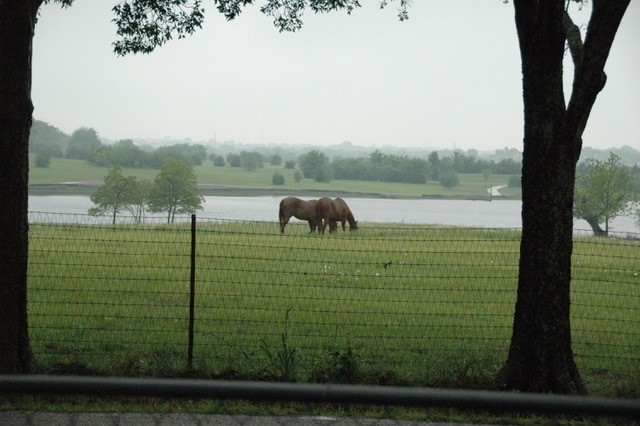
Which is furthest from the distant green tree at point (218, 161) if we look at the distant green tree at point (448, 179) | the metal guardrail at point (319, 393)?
the metal guardrail at point (319, 393)

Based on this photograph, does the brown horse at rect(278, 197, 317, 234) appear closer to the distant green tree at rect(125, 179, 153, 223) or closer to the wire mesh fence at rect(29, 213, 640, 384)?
the distant green tree at rect(125, 179, 153, 223)

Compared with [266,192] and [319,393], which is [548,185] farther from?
[266,192]

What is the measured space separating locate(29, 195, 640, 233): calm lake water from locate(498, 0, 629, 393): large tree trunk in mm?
26392

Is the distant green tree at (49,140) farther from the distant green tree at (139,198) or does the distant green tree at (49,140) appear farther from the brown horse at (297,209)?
the brown horse at (297,209)

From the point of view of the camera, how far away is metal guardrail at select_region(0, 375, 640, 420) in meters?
2.83

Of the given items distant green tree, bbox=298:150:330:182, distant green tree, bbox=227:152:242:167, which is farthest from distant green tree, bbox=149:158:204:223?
distant green tree, bbox=227:152:242:167

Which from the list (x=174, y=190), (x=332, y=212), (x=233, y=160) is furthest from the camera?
(x=233, y=160)

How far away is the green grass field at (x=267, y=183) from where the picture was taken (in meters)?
59.1

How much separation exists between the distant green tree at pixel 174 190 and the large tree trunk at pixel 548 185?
46.9 metres

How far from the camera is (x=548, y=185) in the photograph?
8.50m

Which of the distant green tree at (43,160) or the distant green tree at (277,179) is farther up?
the distant green tree at (43,160)

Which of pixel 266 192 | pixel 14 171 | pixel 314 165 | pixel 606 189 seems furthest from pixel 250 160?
pixel 14 171

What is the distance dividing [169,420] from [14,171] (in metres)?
3.08

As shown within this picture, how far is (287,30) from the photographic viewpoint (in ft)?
42.7
